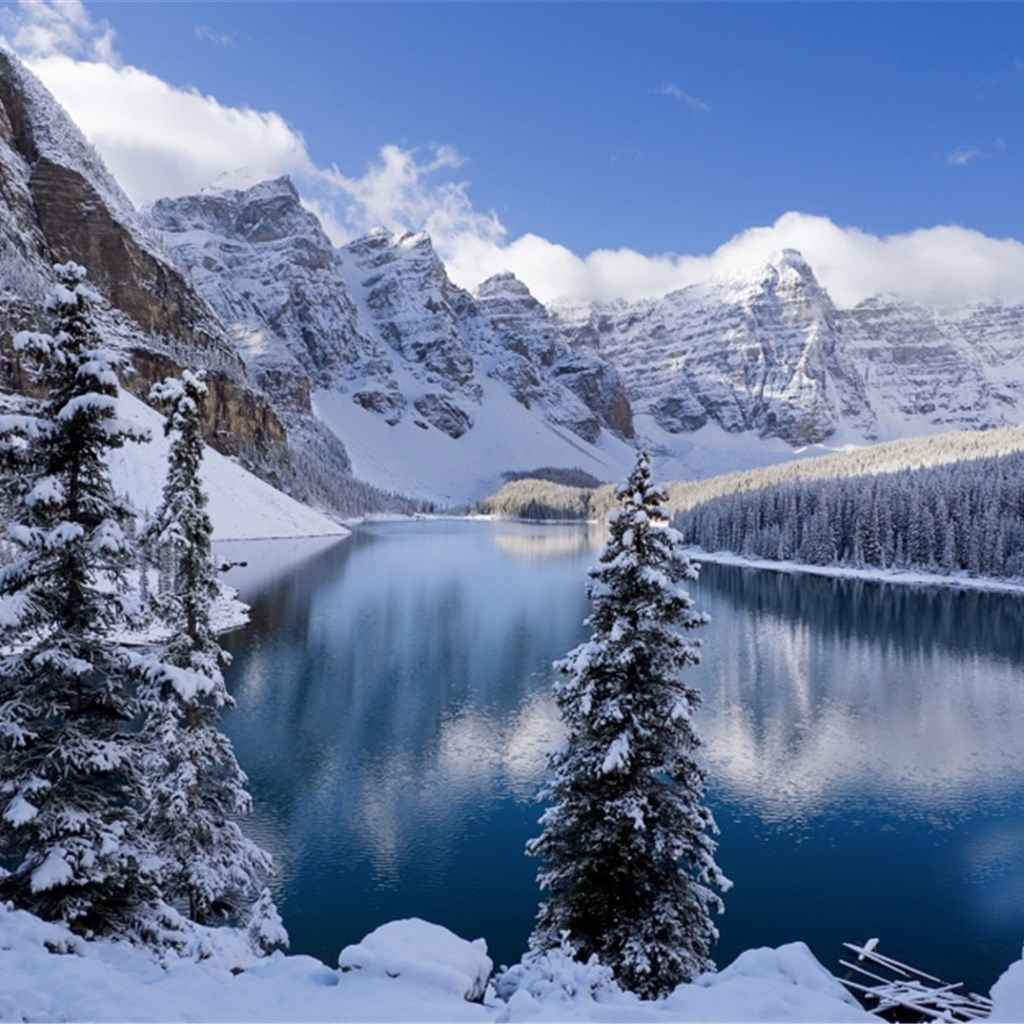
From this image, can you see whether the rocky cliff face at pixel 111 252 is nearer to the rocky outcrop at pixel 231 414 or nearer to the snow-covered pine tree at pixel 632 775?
the rocky outcrop at pixel 231 414

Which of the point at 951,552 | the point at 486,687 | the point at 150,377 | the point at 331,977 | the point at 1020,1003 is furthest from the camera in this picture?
the point at 150,377

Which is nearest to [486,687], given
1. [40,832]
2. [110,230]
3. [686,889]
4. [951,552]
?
[686,889]

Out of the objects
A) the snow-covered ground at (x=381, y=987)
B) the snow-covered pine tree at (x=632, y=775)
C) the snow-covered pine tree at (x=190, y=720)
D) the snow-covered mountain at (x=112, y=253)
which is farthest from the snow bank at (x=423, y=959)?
the snow-covered mountain at (x=112, y=253)

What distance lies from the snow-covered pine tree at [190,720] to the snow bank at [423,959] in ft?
22.9

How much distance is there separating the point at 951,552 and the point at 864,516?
14966mm

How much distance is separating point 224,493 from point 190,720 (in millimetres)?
127511

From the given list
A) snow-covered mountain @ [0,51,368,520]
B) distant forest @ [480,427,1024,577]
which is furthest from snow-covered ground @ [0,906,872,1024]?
snow-covered mountain @ [0,51,368,520]

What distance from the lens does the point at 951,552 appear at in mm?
112500

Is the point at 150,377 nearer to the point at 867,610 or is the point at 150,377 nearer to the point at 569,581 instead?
the point at 569,581

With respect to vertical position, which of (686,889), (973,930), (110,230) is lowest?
(973,930)

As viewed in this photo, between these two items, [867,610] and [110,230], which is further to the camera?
[110,230]

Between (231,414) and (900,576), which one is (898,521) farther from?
Result: (231,414)

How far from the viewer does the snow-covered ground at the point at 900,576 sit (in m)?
105

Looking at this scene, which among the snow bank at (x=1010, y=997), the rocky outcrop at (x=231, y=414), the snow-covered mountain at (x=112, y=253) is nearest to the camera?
the snow bank at (x=1010, y=997)
